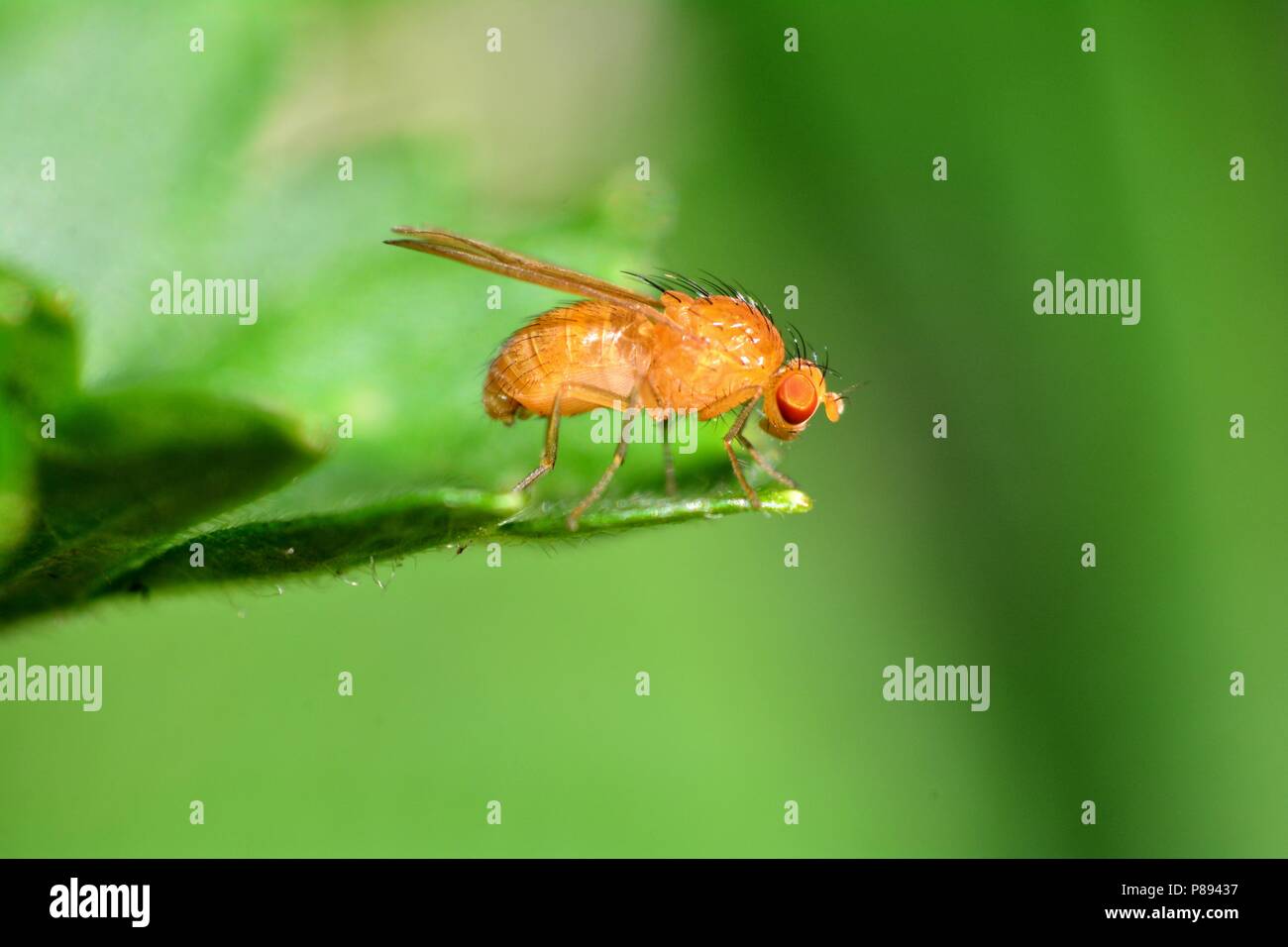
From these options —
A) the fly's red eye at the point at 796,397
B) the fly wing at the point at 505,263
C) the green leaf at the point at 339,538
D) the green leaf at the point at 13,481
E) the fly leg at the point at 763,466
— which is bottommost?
the green leaf at the point at 339,538

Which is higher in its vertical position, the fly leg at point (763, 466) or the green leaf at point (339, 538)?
the fly leg at point (763, 466)

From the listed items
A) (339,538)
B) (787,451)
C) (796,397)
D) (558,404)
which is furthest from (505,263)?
(787,451)

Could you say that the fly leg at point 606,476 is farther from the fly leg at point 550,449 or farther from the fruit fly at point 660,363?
the fly leg at point 550,449

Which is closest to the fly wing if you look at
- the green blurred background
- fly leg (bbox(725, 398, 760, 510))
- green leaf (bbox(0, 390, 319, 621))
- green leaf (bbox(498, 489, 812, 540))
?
the green blurred background

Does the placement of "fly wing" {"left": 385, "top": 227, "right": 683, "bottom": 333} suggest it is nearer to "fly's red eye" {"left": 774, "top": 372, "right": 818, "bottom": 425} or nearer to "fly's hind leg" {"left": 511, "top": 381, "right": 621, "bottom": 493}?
"fly's hind leg" {"left": 511, "top": 381, "right": 621, "bottom": 493}

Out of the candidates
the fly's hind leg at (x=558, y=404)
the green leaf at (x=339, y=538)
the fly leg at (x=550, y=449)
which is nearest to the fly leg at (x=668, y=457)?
the fly's hind leg at (x=558, y=404)

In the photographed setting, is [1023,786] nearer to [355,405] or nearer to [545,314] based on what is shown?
[545,314]
